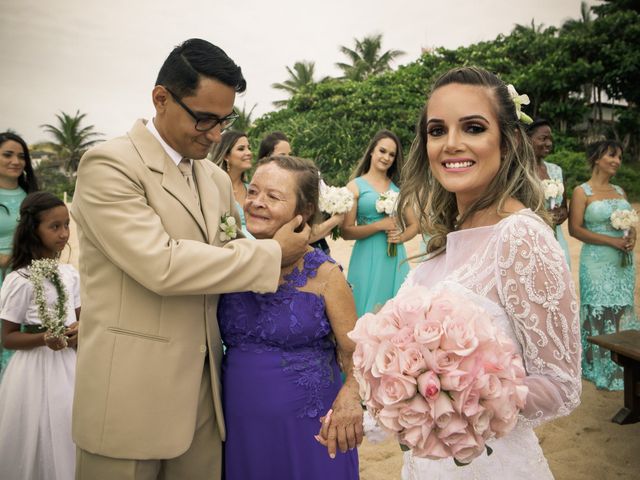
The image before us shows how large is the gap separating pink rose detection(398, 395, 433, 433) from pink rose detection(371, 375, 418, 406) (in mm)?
22

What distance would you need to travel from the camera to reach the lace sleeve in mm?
1712

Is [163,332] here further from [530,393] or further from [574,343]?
[574,343]

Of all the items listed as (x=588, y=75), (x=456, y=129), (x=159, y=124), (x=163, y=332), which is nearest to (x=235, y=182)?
Answer: (x=159, y=124)

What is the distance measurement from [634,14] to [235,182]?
2540 cm

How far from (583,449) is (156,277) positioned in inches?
184

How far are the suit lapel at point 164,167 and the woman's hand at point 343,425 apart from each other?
3.55 feet

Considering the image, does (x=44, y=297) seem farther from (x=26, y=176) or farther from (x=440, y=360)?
(x=440, y=360)

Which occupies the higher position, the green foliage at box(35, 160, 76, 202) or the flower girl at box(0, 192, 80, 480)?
the green foliage at box(35, 160, 76, 202)

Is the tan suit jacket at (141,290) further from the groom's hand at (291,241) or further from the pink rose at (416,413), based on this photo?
the pink rose at (416,413)

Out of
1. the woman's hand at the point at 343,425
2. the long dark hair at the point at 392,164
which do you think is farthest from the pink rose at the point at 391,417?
the long dark hair at the point at 392,164

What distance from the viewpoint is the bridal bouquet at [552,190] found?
5902mm

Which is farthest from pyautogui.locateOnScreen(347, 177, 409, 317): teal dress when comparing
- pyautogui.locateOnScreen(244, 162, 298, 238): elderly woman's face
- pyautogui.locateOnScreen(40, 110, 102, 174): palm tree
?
pyautogui.locateOnScreen(40, 110, 102, 174): palm tree

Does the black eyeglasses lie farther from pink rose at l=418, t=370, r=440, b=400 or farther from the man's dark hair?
pink rose at l=418, t=370, r=440, b=400

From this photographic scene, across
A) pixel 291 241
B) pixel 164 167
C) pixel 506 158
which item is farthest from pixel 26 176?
pixel 506 158
